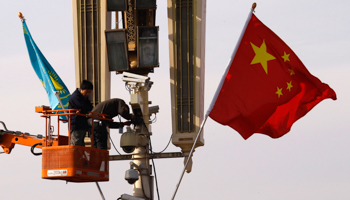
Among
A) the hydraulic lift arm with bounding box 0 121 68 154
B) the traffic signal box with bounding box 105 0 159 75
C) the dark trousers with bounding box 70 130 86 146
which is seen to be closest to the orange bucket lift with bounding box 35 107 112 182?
the dark trousers with bounding box 70 130 86 146

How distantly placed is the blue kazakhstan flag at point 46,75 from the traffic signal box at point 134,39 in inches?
67.3

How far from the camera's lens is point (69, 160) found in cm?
2472

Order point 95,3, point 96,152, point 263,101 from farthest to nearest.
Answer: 1. point 95,3
2. point 263,101
3. point 96,152

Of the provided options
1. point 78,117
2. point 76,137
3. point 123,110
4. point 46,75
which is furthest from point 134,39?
point 76,137

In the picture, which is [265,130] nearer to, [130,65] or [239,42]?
[239,42]

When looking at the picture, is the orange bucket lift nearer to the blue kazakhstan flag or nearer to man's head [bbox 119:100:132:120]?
man's head [bbox 119:100:132:120]

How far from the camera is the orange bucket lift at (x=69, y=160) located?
2472cm

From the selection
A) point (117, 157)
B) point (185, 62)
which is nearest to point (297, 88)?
point (185, 62)

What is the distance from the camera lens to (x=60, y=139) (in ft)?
85.7

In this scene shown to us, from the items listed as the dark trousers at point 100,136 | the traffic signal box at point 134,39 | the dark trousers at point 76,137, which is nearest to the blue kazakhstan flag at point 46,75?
the traffic signal box at point 134,39

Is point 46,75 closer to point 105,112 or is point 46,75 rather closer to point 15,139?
point 15,139

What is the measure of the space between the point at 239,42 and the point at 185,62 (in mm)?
2206

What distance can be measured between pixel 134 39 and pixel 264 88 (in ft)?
14.5

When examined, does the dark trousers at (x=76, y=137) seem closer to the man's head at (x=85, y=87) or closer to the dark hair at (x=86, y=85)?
the man's head at (x=85, y=87)
